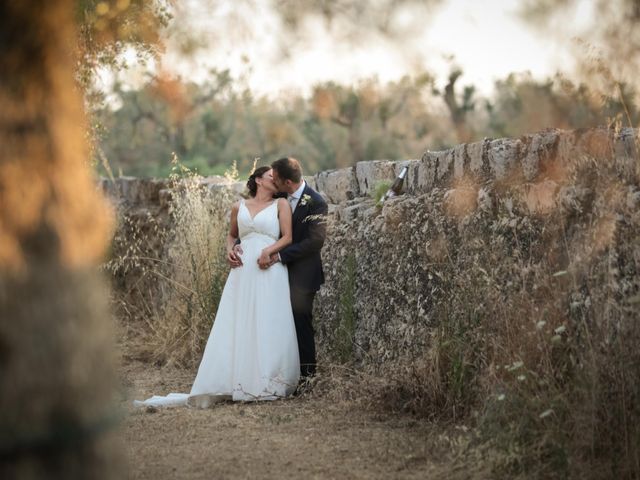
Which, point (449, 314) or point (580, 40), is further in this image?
point (449, 314)

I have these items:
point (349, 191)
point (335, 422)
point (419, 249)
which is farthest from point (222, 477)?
point (349, 191)

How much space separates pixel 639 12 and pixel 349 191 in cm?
287

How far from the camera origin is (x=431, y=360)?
5797 mm

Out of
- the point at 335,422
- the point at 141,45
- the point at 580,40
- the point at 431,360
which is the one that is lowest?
the point at 335,422

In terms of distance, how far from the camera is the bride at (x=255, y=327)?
738 centimetres

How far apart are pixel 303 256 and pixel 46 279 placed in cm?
483

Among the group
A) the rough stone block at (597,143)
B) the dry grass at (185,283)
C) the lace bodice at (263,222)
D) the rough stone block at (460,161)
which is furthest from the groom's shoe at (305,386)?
the rough stone block at (597,143)

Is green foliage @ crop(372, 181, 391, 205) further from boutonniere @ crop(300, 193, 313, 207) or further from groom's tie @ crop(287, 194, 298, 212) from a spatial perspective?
groom's tie @ crop(287, 194, 298, 212)

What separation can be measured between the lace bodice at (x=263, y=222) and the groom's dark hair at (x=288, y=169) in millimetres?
238

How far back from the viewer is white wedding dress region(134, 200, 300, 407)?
290 inches

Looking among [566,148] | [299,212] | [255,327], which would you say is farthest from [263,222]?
[566,148]

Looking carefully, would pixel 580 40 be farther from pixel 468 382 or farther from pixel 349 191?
pixel 349 191

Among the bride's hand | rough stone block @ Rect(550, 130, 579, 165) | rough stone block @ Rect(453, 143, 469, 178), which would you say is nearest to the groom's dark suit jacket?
the bride's hand

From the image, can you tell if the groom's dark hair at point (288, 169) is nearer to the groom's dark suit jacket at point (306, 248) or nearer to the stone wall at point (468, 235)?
the groom's dark suit jacket at point (306, 248)
